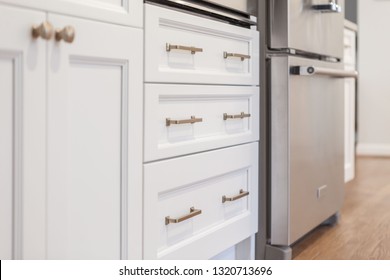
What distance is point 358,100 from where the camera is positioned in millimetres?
4648

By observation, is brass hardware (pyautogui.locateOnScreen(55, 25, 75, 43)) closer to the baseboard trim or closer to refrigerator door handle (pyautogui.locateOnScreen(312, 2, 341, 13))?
refrigerator door handle (pyautogui.locateOnScreen(312, 2, 341, 13))

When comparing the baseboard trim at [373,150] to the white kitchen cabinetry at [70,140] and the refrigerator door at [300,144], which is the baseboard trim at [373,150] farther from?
the white kitchen cabinetry at [70,140]

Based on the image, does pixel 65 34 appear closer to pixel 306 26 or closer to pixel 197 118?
A: pixel 197 118

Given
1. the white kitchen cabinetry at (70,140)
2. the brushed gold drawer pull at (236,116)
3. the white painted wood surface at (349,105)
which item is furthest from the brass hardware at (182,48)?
the white painted wood surface at (349,105)

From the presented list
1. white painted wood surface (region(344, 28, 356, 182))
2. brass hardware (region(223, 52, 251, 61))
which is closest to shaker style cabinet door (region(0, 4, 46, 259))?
brass hardware (region(223, 52, 251, 61))

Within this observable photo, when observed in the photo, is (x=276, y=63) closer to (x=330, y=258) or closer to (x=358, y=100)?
(x=330, y=258)

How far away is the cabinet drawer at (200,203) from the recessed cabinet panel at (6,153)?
33 centimetres

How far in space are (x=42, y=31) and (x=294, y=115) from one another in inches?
37.3

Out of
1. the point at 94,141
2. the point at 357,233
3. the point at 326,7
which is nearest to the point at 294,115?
the point at 326,7

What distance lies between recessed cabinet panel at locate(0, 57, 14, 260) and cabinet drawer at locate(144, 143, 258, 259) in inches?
12.8

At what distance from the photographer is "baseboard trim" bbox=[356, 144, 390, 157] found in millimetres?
4598

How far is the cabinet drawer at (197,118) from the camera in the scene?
110 cm
